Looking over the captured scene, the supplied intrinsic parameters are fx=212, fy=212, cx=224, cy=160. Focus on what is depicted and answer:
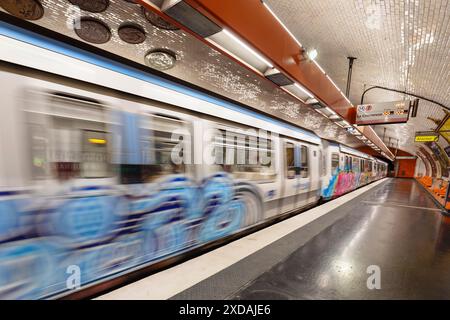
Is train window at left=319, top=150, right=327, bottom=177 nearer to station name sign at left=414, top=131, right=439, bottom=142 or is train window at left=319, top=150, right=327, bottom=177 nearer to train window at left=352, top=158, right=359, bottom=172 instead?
train window at left=352, top=158, right=359, bottom=172

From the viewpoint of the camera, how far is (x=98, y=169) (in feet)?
6.65

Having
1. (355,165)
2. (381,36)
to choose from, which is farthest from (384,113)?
(355,165)

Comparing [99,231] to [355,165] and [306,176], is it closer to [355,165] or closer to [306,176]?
[306,176]

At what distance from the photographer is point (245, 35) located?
2.20 meters

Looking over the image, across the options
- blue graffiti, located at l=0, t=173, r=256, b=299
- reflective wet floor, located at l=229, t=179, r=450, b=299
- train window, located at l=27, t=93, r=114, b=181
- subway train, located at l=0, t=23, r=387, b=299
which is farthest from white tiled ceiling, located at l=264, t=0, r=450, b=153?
reflective wet floor, located at l=229, t=179, r=450, b=299

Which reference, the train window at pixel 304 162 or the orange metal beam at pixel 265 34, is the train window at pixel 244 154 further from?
the train window at pixel 304 162

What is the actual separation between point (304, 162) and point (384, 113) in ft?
7.27

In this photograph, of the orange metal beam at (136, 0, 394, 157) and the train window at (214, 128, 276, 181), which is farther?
the train window at (214, 128, 276, 181)

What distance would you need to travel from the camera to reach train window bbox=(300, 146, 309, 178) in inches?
228

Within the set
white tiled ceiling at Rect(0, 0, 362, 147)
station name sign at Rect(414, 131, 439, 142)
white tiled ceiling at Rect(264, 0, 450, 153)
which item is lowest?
station name sign at Rect(414, 131, 439, 142)

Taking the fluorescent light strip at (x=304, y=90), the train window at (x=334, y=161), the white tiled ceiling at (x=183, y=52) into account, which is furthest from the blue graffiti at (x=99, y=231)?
the train window at (x=334, y=161)

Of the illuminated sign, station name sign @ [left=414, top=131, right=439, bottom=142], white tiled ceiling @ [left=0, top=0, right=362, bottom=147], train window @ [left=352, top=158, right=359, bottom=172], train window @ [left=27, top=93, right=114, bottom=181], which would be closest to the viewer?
train window @ [left=27, top=93, right=114, bottom=181]

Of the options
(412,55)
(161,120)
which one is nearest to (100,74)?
(161,120)

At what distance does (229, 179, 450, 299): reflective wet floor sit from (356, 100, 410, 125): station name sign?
8.27ft
